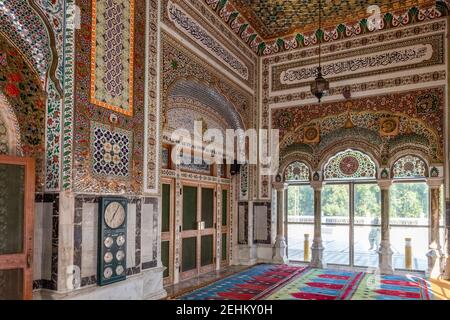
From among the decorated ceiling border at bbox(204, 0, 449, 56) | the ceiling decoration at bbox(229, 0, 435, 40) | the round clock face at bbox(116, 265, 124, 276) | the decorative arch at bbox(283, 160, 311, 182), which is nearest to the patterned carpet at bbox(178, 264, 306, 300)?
the round clock face at bbox(116, 265, 124, 276)

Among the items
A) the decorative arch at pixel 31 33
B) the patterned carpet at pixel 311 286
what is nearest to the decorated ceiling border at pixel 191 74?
the decorative arch at pixel 31 33

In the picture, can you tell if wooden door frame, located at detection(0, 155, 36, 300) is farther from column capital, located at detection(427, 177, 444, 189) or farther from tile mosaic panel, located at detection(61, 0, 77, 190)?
column capital, located at detection(427, 177, 444, 189)

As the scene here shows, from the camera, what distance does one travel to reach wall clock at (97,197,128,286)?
3770 mm

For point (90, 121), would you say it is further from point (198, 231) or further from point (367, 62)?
point (367, 62)

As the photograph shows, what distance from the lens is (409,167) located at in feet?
21.3

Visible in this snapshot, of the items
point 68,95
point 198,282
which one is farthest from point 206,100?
point 68,95

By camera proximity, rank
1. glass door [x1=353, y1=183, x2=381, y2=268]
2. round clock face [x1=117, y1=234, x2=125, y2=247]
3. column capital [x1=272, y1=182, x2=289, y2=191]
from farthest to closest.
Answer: column capital [x1=272, y1=182, x2=289, y2=191], glass door [x1=353, y1=183, x2=381, y2=268], round clock face [x1=117, y1=234, x2=125, y2=247]

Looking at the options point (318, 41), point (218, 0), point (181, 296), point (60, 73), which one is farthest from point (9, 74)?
point (318, 41)

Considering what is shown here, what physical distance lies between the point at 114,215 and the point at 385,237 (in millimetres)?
4824

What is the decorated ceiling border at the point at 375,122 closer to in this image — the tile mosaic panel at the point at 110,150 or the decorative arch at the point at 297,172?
the decorative arch at the point at 297,172

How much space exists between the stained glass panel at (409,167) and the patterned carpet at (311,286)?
1680 millimetres

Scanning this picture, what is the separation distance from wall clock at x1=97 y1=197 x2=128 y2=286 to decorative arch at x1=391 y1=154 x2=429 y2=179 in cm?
476

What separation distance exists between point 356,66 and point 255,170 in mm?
2694

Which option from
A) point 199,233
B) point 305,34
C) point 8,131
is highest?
point 305,34
